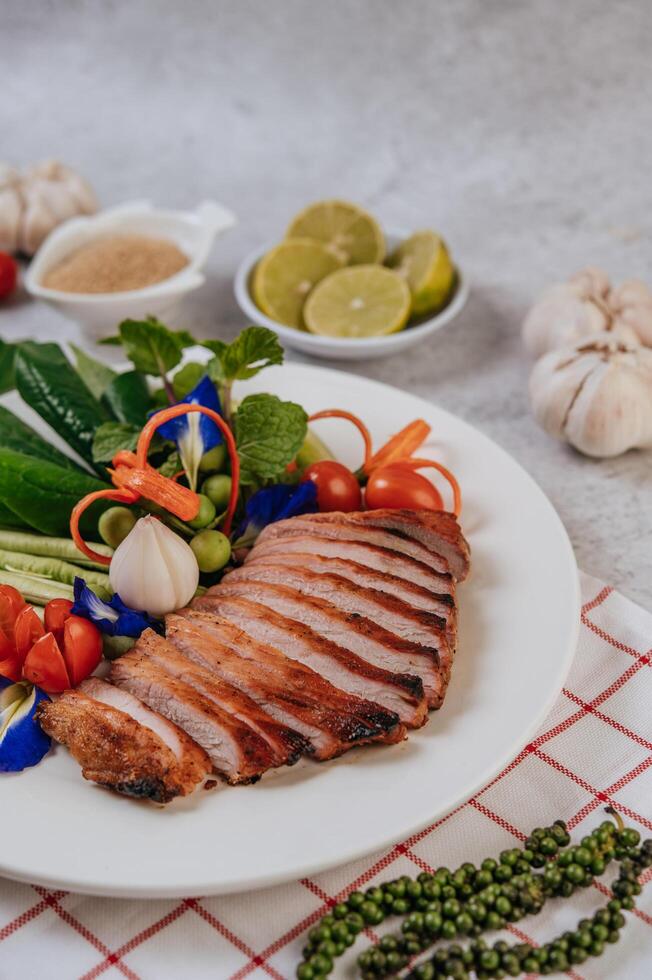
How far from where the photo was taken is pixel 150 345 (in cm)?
369

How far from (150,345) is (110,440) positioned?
16.6 inches

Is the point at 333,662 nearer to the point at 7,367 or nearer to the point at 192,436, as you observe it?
the point at 192,436

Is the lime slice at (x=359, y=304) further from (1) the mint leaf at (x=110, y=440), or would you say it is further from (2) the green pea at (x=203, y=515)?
(2) the green pea at (x=203, y=515)

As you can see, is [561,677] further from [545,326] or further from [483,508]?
[545,326]

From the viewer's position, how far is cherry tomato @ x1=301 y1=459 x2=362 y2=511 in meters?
3.49

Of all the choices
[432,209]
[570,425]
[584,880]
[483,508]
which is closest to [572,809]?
[584,880]

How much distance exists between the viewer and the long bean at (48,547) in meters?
3.32

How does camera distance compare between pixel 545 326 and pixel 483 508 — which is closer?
pixel 483 508

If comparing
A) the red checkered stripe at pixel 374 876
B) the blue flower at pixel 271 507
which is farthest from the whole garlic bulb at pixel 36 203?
the red checkered stripe at pixel 374 876

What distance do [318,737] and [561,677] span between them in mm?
699

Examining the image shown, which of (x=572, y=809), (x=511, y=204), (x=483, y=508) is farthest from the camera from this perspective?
(x=511, y=204)

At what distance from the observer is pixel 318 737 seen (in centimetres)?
255

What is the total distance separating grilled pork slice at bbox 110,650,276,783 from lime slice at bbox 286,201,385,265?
290cm

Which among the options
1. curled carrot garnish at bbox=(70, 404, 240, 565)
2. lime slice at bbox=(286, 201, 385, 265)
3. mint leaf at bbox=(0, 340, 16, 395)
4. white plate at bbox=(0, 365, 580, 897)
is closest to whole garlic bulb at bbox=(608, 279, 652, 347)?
lime slice at bbox=(286, 201, 385, 265)
